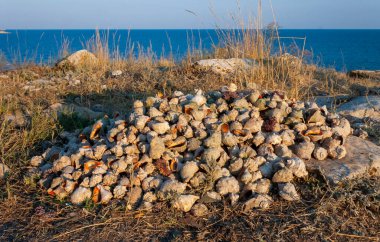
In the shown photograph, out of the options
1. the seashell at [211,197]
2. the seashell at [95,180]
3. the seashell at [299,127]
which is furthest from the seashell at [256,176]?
the seashell at [95,180]

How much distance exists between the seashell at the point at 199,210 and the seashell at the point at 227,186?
16 cm

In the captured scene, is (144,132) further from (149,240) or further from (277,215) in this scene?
(277,215)

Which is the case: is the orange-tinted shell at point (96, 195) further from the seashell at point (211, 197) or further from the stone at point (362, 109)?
the stone at point (362, 109)

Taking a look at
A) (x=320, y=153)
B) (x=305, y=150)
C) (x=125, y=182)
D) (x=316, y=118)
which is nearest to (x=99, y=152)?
(x=125, y=182)

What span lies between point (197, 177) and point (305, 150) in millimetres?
818

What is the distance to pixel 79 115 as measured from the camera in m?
3.90

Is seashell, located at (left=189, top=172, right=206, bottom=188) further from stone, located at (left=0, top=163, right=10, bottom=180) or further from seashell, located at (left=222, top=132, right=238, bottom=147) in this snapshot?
stone, located at (left=0, top=163, right=10, bottom=180)

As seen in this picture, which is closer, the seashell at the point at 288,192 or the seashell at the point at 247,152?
the seashell at the point at 288,192

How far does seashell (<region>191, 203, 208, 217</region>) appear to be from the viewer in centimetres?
237

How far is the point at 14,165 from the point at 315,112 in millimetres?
2320

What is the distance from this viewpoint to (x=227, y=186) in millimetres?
2510

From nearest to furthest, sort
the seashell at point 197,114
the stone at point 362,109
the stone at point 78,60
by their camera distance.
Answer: the seashell at point 197,114
the stone at point 362,109
the stone at point 78,60

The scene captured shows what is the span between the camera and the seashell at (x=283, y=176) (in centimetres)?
256

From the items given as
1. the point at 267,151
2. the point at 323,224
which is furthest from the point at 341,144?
the point at 323,224
